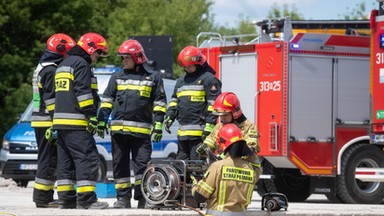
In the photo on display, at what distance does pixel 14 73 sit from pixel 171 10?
7.55 meters

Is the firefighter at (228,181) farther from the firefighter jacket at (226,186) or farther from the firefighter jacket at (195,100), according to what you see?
the firefighter jacket at (195,100)

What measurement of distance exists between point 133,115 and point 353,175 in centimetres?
579

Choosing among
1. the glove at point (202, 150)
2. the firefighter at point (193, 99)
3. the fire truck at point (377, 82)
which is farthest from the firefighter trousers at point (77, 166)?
the fire truck at point (377, 82)

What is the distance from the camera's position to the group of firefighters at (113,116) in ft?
39.5

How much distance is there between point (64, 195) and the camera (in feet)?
40.1

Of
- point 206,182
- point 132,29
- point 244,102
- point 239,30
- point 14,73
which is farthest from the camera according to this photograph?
point 239,30

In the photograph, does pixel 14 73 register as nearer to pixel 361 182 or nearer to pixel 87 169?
pixel 361 182

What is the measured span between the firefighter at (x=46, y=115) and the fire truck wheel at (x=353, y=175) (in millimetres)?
6055

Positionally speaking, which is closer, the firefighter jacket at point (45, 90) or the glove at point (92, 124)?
the glove at point (92, 124)

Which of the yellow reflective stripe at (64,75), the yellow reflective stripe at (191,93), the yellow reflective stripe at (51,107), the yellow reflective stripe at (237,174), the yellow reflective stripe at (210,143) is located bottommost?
the yellow reflective stripe at (237,174)

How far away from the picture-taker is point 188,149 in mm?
Answer: 13492

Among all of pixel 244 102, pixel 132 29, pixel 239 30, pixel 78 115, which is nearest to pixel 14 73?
pixel 132 29

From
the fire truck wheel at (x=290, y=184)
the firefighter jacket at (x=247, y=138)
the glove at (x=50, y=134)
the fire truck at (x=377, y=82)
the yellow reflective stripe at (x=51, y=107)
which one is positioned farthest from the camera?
the fire truck wheel at (x=290, y=184)

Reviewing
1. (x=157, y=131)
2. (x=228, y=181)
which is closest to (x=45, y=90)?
(x=157, y=131)
